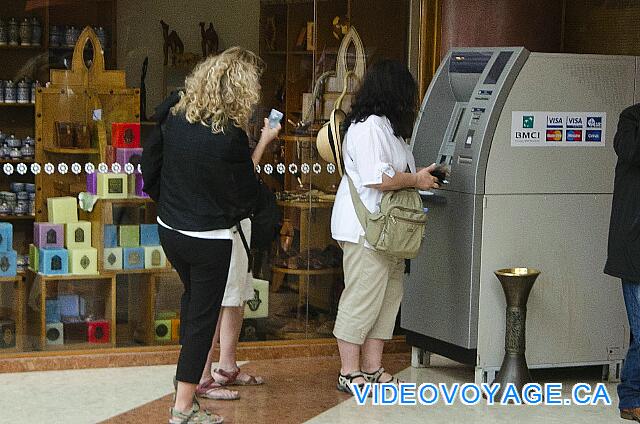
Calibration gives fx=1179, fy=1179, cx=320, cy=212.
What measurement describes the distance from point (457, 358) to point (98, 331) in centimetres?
177

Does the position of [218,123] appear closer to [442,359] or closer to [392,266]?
[392,266]

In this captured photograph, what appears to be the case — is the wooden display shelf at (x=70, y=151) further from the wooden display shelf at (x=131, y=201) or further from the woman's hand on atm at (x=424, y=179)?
the woman's hand on atm at (x=424, y=179)

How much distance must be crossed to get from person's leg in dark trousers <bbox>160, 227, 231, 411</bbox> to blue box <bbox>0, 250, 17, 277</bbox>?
4.54ft

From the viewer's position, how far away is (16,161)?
17.9 ft

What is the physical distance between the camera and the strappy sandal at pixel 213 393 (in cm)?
508

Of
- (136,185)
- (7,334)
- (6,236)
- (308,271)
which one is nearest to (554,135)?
(308,271)

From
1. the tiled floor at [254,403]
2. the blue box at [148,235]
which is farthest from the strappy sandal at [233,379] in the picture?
the blue box at [148,235]

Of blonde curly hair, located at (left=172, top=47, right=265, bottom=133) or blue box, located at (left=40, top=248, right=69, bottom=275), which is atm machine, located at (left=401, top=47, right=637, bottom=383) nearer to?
blonde curly hair, located at (left=172, top=47, right=265, bottom=133)

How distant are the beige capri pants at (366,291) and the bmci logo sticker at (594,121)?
1.07 m

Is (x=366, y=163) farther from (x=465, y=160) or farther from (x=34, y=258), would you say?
(x=34, y=258)

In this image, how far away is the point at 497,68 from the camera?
5.23m

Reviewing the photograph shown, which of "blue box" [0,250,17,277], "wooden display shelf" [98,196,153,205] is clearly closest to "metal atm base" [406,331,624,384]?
"wooden display shelf" [98,196,153,205]

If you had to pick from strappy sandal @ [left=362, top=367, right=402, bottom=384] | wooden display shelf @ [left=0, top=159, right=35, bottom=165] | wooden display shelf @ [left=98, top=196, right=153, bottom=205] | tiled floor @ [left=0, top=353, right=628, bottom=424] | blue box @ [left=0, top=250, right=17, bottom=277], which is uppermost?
wooden display shelf @ [left=0, top=159, right=35, bottom=165]

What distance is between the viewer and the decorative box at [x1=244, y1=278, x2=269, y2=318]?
6.02m
